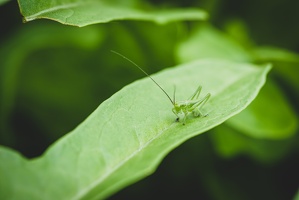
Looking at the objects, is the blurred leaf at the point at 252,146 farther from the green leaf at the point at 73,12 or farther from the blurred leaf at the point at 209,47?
the green leaf at the point at 73,12

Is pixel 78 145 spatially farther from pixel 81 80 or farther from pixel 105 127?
pixel 81 80

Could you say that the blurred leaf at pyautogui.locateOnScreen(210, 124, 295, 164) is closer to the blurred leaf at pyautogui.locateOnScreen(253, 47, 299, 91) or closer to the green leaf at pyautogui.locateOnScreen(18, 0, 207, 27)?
the blurred leaf at pyautogui.locateOnScreen(253, 47, 299, 91)

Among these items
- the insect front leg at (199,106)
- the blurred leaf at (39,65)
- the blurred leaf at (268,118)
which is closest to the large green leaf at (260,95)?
the blurred leaf at (268,118)

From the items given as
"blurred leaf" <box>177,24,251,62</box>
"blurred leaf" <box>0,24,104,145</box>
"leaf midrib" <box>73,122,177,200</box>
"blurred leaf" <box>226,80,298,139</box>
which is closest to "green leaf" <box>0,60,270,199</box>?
"leaf midrib" <box>73,122,177,200</box>

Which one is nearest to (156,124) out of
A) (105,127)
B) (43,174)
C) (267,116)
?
(105,127)

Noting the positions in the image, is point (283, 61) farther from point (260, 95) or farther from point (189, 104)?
point (189, 104)

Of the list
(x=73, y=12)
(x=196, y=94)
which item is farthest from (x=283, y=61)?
(x=73, y=12)

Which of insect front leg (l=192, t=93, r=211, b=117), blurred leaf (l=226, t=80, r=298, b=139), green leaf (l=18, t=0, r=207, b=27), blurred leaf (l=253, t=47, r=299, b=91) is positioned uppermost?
green leaf (l=18, t=0, r=207, b=27)
